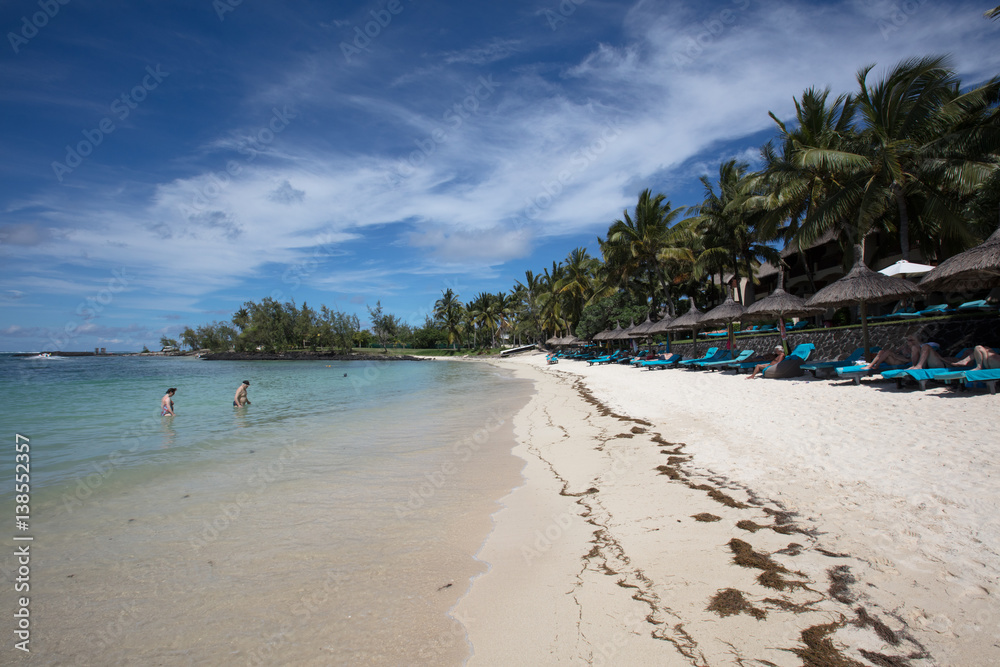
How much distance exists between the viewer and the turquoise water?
2.85 metres

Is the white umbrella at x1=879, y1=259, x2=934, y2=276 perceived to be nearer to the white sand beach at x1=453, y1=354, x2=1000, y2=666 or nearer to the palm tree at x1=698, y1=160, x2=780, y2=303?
the palm tree at x1=698, y1=160, x2=780, y2=303

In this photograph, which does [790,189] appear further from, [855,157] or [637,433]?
[637,433]

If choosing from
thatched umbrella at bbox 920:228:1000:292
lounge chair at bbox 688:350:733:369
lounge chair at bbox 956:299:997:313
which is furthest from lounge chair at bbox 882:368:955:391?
lounge chair at bbox 956:299:997:313

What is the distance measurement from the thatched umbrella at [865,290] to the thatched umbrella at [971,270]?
67cm

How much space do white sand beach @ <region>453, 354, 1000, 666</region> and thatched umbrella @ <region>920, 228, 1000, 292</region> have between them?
323 cm

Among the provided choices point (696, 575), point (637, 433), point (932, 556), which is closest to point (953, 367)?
point (637, 433)

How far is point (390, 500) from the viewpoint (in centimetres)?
531

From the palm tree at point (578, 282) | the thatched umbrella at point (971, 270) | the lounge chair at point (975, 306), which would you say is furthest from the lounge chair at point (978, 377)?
the palm tree at point (578, 282)

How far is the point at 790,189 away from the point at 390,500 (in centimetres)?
1887

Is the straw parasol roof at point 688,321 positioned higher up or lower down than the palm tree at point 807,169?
lower down

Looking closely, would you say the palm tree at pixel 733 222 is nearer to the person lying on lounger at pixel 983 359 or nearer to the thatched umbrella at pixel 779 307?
the thatched umbrella at pixel 779 307

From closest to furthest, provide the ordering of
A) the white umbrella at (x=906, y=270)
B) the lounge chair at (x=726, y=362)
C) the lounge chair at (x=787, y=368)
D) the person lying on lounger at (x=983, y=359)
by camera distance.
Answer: the person lying on lounger at (x=983, y=359), the lounge chair at (x=787, y=368), the white umbrella at (x=906, y=270), the lounge chair at (x=726, y=362)

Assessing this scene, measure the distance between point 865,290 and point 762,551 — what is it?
34.3 feet

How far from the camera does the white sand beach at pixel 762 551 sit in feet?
7.96
